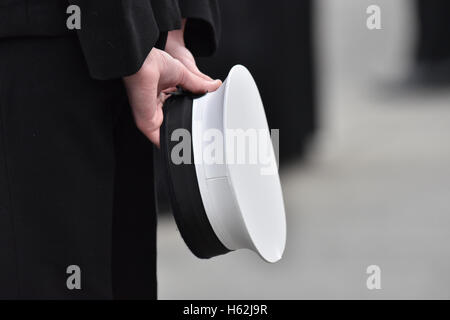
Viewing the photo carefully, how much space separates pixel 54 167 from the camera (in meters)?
1.88

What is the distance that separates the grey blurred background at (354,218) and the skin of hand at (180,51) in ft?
6.42

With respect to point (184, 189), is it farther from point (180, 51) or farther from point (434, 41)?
point (434, 41)

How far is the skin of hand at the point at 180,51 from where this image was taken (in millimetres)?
2254

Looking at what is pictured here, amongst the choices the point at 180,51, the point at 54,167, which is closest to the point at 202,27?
the point at 180,51

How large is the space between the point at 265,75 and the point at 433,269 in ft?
6.63

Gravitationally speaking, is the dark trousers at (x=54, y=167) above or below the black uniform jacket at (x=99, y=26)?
below

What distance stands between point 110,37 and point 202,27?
53 centimetres

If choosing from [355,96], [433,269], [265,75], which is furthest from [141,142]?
[355,96]

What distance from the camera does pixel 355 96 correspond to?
11.1m

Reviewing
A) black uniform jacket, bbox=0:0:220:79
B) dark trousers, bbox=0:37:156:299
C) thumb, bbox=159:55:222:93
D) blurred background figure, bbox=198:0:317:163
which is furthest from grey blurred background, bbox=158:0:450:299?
black uniform jacket, bbox=0:0:220:79

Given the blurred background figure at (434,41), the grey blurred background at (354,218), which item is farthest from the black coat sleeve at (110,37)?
the blurred background figure at (434,41)

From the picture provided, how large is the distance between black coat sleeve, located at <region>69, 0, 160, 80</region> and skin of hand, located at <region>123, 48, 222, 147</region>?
67mm
